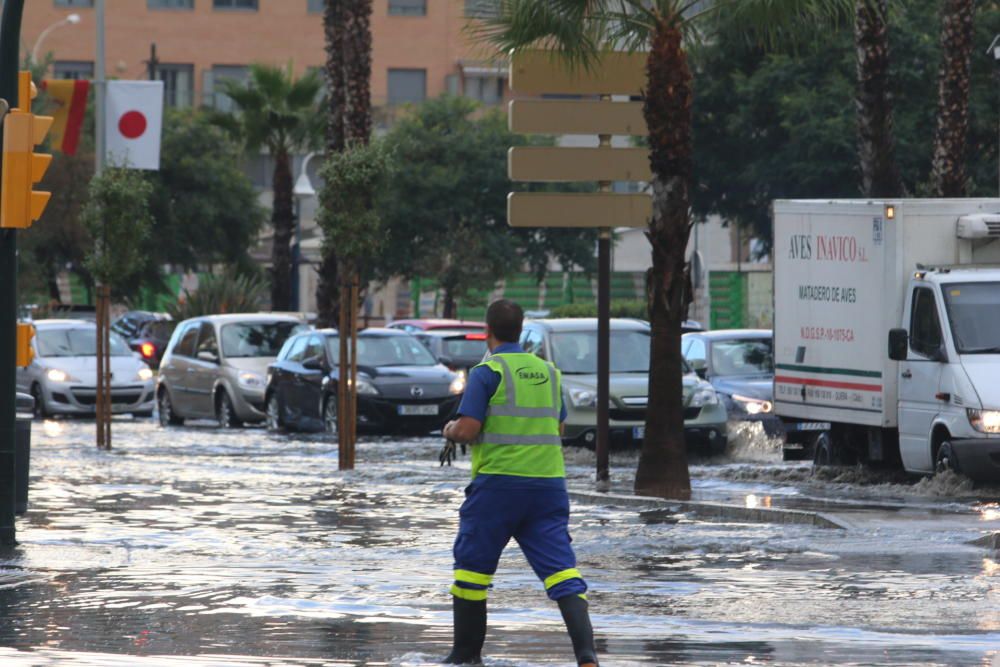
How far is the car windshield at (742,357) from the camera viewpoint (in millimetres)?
25906

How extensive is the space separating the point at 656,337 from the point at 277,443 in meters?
10.1

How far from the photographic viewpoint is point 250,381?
3192 cm

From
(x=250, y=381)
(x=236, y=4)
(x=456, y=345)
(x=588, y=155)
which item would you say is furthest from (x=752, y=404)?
(x=236, y=4)

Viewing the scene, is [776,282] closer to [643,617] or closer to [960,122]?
[960,122]

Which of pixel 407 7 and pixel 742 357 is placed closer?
pixel 742 357

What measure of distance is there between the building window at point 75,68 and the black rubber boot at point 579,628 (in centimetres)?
7173

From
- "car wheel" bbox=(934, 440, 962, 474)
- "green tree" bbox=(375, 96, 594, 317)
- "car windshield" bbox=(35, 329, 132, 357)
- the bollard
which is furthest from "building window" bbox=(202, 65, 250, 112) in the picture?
the bollard

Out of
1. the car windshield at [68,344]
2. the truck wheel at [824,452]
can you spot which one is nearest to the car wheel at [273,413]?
the car windshield at [68,344]

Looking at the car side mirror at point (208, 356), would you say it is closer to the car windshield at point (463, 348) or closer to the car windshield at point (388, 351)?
the car windshield at point (388, 351)

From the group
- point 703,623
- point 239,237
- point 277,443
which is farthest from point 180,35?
point 703,623

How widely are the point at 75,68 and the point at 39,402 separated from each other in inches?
1824

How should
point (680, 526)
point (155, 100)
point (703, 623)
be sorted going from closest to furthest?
point (703, 623) → point (680, 526) → point (155, 100)

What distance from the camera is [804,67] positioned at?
47188mm

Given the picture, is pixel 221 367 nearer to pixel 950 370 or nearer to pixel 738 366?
pixel 738 366
